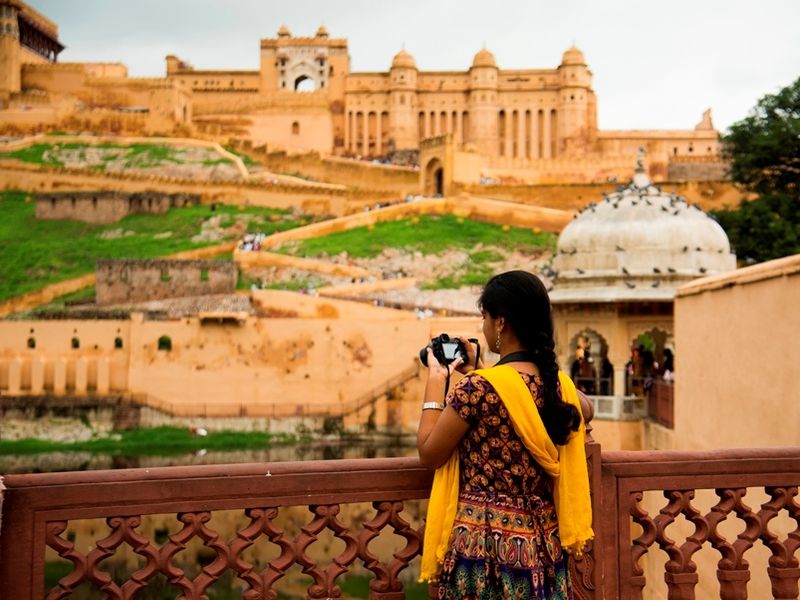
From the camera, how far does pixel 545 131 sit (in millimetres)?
67562

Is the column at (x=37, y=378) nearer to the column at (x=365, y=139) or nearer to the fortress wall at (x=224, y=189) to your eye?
the fortress wall at (x=224, y=189)

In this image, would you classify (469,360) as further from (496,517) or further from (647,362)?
(647,362)

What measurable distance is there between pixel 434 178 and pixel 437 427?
5309cm

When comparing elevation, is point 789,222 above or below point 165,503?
above

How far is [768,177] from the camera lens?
115 ft

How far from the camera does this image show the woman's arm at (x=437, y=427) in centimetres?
399

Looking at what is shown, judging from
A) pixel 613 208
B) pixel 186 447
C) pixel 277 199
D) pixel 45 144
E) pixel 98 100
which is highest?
pixel 98 100

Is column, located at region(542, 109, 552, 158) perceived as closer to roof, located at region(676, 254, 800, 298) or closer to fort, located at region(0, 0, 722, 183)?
fort, located at region(0, 0, 722, 183)

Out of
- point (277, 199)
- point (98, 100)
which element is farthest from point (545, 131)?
point (98, 100)

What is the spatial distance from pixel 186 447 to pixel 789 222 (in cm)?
1891

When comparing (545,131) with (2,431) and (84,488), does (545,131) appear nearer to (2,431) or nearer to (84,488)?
(2,431)

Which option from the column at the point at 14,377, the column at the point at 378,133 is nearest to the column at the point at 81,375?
the column at the point at 14,377

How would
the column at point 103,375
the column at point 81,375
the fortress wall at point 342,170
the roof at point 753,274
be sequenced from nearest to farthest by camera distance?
the roof at point 753,274
the column at point 81,375
the column at point 103,375
the fortress wall at point 342,170

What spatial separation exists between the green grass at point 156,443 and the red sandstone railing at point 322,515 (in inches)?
1013
